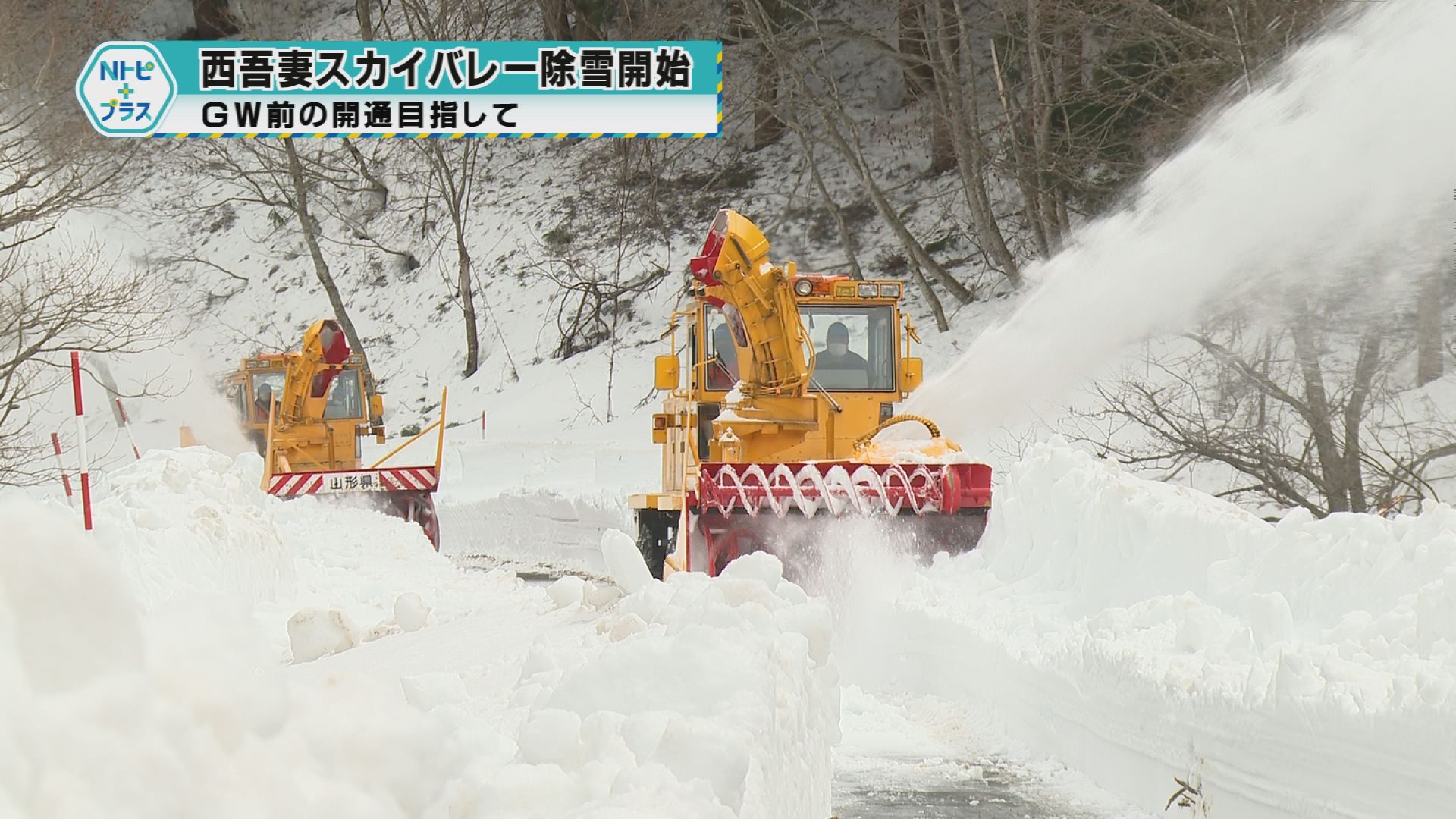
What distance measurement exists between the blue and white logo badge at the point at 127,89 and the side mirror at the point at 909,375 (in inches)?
380

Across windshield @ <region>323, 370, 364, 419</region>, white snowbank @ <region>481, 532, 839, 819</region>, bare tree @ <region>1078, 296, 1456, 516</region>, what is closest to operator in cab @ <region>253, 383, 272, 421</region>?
windshield @ <region>323, 370, 364, 419</region>

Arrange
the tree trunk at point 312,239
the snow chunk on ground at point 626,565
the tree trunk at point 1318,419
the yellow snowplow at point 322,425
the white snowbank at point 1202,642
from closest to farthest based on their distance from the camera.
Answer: the white snowbank at point 1202,642, the snow chunk on ground at point 626,565, the tree trunk at point 1318,419, the yellow snowplow at point 322,425, the tree trunk at point 312,239

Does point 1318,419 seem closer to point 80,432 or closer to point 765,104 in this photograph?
point 80,432

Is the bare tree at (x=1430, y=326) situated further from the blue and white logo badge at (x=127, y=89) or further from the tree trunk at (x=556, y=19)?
the tree trunk at (x=556, y=19)

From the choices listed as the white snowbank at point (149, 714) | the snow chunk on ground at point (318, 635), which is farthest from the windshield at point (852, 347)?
the white snowbank at point (149, 714)

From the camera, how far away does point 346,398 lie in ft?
56.4

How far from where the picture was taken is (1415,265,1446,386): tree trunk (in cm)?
1048

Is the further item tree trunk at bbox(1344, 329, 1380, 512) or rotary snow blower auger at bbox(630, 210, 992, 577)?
tree trunk at bbox(1344, 329, 1380, 512)

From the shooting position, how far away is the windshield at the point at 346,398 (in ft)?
56.3

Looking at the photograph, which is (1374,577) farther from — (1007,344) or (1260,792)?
(1007,344)

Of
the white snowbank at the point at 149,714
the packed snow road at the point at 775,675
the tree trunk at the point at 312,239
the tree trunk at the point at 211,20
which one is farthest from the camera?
the tree trunk at the point at 211,20

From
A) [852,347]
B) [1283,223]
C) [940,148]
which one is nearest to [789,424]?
[852,347]

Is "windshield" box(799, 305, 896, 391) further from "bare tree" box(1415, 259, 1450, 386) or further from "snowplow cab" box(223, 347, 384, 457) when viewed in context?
"snowplow cab" box(223, 347, 384, 457)

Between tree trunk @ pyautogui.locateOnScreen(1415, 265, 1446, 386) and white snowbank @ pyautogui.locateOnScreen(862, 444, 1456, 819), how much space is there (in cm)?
362
